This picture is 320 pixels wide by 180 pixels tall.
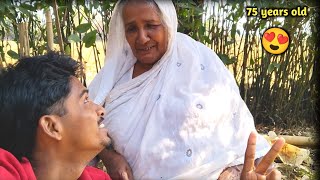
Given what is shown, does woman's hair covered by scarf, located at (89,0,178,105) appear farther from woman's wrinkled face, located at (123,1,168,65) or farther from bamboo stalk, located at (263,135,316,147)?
bamboo stalk, located at (263,135,316,147)

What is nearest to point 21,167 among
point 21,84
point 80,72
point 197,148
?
point 21,84

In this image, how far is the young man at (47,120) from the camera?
122cm

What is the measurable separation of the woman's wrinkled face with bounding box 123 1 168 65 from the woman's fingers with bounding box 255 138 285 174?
0.67 meters

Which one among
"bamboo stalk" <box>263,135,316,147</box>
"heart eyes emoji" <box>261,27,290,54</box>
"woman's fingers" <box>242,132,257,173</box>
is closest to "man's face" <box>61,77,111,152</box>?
"woman's fingers" <box>242,132,257,173</box>

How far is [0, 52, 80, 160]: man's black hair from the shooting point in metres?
1.22

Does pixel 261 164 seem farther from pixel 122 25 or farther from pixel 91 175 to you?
pixel 122 25

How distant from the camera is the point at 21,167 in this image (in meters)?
1.14

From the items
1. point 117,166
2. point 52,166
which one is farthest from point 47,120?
point 117,166

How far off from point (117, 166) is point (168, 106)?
32 cm

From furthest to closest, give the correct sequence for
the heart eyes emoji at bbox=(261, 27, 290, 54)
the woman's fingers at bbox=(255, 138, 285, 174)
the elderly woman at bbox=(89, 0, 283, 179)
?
the heart eyes emoji at bbox=(261, 27, 290, 54) → the elderly woman at bbox=(89, 0, 283, 179) → the woman's fingers at bbox=(255, 138, 285, 174)

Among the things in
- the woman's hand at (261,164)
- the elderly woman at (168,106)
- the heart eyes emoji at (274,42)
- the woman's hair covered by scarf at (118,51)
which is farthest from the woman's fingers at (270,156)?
the heart eyes emoji at (274,42)

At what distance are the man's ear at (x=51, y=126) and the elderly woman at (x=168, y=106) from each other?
1.52 feet

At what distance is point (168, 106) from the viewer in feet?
5.58

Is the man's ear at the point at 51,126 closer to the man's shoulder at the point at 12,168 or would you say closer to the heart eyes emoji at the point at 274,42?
the man's shoulder at the point at 12,168
